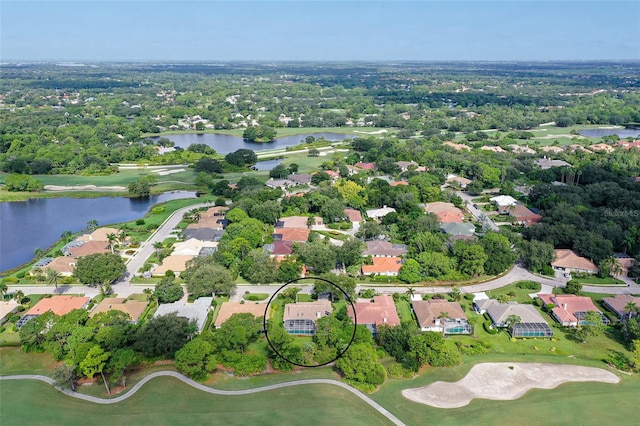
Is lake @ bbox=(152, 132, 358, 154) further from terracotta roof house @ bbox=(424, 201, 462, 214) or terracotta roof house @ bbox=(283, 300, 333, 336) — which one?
terracotta roof house @ bbox=(283, 300, 333, 336)

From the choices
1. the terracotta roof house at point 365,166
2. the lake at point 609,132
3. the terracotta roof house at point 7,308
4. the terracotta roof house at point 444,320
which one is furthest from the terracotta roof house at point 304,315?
the lake at point 609,132

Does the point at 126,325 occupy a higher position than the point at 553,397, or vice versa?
the point at 126,325

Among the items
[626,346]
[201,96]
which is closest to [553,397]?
[626,346]

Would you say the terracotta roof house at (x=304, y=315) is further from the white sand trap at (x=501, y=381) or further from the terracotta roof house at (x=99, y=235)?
the terracotta roof house at (x=99, y=235)

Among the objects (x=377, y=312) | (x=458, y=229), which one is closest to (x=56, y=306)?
(x=377, y=312)

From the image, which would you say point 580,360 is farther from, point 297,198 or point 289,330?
point 297,198

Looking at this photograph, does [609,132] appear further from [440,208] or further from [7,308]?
[7,308]
